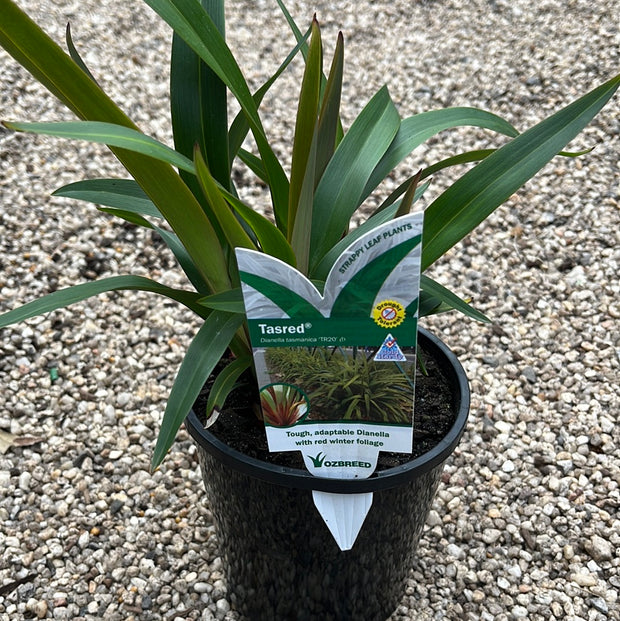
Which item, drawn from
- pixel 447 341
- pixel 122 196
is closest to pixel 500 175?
pixel 122 196

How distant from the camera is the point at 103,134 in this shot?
2.27 ft

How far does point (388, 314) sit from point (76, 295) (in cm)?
41

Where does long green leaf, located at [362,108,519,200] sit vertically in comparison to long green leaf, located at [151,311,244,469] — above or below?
above

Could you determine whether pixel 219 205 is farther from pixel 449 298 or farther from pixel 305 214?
pixel 449 298

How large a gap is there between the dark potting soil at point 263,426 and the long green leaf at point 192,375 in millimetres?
182

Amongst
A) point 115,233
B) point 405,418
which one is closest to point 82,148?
point 115,233

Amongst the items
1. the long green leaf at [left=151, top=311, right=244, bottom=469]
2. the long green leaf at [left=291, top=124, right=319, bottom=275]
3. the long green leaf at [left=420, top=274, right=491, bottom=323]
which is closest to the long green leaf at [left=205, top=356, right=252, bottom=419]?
the long green leaf at [left=151, top=311, right=244, bottom=469]

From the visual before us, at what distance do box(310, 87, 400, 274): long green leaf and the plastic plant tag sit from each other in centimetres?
17

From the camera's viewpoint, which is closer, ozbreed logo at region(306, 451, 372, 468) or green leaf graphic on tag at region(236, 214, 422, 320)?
green leaf graphic on tag at region(236, 214, 422, 320)

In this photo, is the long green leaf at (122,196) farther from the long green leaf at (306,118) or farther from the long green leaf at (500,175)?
the long green leaf at (500,175)

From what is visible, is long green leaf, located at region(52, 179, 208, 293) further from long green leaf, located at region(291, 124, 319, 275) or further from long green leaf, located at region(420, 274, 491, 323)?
long green leaf, located at region(420, 274, 491, 323)

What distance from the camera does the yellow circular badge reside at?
79 centimetres

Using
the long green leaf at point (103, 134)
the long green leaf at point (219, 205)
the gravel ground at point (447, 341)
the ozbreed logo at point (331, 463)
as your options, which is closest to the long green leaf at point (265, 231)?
the long green leaf at point (219, 205)

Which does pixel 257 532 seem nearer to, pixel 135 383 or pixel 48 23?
pixel 135 383
